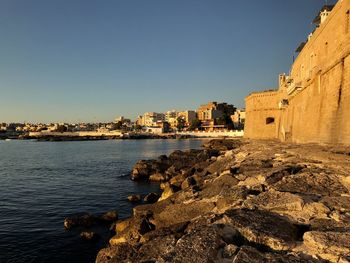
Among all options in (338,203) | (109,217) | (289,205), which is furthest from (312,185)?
(109,217)

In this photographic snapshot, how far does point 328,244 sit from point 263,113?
114 feet

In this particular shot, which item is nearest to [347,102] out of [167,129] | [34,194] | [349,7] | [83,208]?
[349,7]

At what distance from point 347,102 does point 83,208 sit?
12.4 metres

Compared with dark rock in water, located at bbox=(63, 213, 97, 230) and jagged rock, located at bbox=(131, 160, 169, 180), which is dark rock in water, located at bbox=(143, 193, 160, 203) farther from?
jagged rock, located at bbox=(131, 160, 169, 180)

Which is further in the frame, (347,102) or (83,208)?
(83,208)

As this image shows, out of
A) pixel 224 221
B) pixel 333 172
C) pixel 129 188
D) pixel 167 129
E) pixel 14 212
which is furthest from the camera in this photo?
pixel 167 129

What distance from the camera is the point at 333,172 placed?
8461mm

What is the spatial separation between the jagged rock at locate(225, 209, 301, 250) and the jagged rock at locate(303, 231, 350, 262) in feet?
0.88

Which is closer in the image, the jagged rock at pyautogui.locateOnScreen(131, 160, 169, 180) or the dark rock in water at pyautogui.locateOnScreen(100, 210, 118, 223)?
the dark rock in water at pyautogui.locateOnScreen(100, 210, 118, 223)

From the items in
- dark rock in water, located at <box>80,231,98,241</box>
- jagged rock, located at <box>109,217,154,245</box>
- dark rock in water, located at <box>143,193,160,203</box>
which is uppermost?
jagged rock, located at <box>109,217,154,245</box>

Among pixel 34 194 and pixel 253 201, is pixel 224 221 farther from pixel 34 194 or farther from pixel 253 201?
pixel 34 194

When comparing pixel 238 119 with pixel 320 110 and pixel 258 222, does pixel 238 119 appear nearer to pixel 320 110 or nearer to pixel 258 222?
pixel 320 110

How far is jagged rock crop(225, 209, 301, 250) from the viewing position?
5000 mm

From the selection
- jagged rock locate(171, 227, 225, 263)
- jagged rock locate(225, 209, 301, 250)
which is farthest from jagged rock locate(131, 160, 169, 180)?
jagged rock locate(171, 227, 225, 263)
